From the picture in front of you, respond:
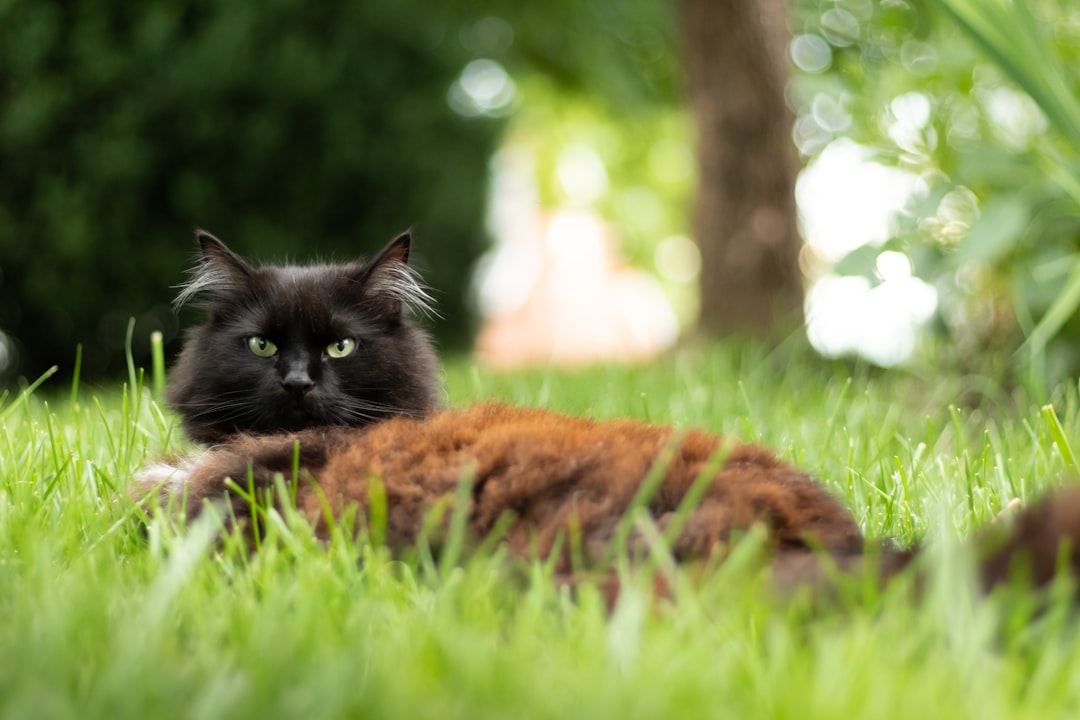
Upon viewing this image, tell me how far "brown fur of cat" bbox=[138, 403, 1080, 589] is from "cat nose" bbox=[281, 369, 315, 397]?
0.27 m

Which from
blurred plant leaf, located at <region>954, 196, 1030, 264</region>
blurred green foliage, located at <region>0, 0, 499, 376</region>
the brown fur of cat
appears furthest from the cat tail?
blurred green foliage, located at <region>0, 0, 499, 376</region>

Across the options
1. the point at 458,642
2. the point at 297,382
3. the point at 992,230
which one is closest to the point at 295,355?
the point at 297,382

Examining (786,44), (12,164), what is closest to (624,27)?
(786,44)

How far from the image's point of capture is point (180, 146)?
7.01m

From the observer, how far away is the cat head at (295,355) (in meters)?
2.40

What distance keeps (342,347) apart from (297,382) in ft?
0.63

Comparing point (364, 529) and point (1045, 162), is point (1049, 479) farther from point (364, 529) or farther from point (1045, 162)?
point (1045, 162)

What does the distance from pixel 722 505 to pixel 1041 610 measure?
1.61 ft

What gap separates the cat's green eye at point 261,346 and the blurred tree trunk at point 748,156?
392 cm

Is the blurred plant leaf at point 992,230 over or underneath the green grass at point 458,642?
over

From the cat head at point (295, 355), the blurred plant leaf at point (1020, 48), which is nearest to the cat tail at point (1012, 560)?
the cat head at point (295, 355)

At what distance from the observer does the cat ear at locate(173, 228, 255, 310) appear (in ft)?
8.27

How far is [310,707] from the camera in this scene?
1.17m

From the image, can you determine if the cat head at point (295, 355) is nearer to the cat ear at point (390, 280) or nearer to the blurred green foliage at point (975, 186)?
the cat ear at point (390, 280)
